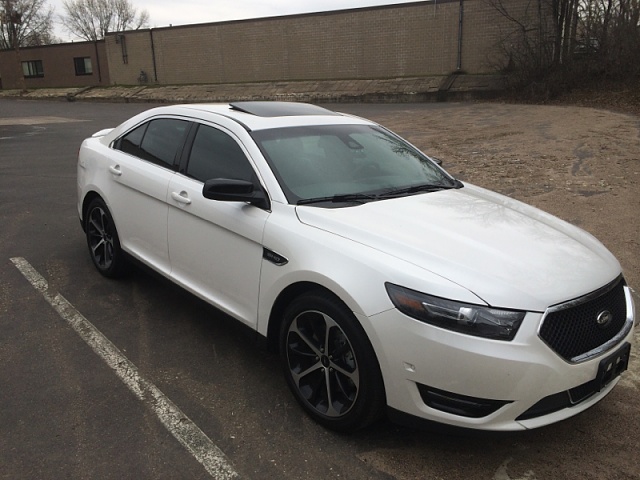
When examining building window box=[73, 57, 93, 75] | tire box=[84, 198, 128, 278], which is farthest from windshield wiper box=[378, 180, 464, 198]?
building window box=[73, 57, 93, 75]

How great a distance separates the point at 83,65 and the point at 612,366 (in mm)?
51501

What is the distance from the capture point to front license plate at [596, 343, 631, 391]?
103 inches

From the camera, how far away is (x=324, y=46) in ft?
106

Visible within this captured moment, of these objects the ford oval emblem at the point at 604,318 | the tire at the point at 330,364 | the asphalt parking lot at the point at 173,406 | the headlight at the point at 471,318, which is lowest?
the asphalt parking lot at the point at 173,406

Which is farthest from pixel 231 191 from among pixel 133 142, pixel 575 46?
pixel 575 46

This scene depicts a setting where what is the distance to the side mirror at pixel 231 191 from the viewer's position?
3193 mm

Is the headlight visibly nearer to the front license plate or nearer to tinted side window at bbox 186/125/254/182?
the front license plate

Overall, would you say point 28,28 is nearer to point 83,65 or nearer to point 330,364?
point 83,65

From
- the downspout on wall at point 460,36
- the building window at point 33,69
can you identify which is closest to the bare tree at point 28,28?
the building window at point 33,69

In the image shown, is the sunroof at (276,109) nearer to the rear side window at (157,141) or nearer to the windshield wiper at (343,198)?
the rear side window at (157,141)

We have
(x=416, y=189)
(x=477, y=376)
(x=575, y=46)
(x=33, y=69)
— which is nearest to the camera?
(x=477, y=376)

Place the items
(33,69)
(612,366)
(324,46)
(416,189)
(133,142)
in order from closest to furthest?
(612,366) < (416,189) < (133,142) < (324,46) < (33,69)

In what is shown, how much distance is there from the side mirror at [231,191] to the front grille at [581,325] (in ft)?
5.44

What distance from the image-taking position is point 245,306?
3.37 m
